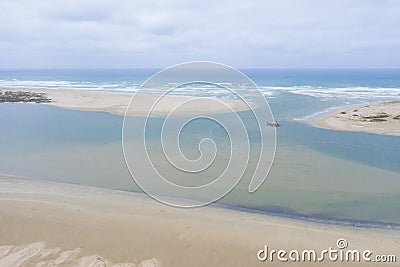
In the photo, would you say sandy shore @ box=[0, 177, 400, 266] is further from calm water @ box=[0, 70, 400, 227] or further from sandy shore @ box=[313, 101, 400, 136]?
sandy shore @ box=[313, 101, 400, 136]

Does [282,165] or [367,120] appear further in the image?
[367,120]

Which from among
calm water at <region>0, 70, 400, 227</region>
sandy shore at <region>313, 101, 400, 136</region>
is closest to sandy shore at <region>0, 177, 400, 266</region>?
calm water at <region>0, 70, 400, 227</region>

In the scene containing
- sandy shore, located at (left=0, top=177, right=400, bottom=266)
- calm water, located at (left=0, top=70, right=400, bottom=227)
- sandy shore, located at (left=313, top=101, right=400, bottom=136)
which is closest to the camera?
sandy shore, located at (left=0, top=177, right=400, bottom=266)

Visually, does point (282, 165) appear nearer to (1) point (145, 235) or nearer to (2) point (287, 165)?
(2) point (287, 165)

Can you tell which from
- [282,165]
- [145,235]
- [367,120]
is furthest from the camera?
[367,120]

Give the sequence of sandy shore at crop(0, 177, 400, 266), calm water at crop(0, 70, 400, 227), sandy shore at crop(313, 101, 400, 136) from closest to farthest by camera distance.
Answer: sandy shore at crop(0, 177, 400, 266) → calm water at crop(0, 70, 400, 227) → sandy shore at crop(313, 101, 400, 136)

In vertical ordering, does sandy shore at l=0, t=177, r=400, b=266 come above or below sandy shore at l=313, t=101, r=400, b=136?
below

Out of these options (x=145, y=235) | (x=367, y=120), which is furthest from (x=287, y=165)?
(x=367, y=120)
